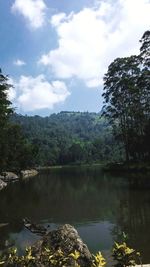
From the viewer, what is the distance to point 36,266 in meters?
8.02

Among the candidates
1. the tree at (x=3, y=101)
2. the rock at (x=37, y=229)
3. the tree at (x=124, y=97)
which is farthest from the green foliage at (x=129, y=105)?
the rock at (x=37, y=229)

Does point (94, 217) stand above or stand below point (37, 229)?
above

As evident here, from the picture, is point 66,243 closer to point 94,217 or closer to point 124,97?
point 94,217

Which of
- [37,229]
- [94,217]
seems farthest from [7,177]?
[37,229]

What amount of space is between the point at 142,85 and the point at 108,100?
37.9ft

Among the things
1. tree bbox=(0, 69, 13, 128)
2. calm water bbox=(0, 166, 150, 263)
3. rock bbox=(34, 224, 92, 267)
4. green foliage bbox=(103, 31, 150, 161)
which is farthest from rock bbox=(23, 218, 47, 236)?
green foliage bbox=(103, 31, 150, 161)

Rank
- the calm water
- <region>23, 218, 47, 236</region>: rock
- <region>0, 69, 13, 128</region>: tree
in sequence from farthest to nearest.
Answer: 1. <region>0, 69, 13, 128</region>: tree
2. <region>23, 218, 47, 236</region>: rock
3. the calm water

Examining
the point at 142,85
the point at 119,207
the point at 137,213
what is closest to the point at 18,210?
the point at 119,207

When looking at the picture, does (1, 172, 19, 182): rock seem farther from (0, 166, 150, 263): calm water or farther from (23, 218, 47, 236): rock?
(23, 218, 47, 236): rock

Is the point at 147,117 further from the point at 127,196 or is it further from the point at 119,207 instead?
the point at 119,207

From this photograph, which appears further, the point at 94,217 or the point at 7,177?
the point at 7,177

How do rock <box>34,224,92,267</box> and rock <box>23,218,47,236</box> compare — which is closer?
rock <box>34,224,92,267</box>

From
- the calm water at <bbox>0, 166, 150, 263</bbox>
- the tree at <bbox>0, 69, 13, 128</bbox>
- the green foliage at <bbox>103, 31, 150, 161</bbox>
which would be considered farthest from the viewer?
the green foliage at <bbox>103, 31, 150, 161</bbox>

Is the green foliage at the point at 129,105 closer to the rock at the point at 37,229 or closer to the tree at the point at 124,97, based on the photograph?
the tree at the point at 124,97
